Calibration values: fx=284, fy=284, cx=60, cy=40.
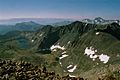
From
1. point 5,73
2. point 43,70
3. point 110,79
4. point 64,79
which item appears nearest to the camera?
point 110,79

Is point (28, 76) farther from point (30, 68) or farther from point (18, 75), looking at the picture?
point (30, 68)

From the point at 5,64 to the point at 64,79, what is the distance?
49663mm

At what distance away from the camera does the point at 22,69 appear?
178125 mm

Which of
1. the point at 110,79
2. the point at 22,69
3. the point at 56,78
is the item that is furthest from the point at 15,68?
the point at 110,79

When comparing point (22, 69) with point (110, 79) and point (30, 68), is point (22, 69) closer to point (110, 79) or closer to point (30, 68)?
point (30, 68)

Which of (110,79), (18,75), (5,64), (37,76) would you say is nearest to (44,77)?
(37,76)

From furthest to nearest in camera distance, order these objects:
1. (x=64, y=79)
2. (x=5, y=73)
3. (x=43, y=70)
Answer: (x=43, y=70) < (x=5, y=73) < (x=64, y=79)

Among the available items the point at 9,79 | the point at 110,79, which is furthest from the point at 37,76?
the point at 110,79

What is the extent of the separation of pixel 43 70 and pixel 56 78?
23243 mm

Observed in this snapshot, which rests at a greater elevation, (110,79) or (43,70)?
(110,79)

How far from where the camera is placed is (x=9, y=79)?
15750 centimetres

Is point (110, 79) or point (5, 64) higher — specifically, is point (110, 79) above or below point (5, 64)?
above

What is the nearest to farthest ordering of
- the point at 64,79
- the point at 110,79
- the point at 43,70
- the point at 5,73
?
the point at 110,79
the point at 64,79
the point at 5,73
the point at 43,70

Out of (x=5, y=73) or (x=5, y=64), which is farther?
(x=5, y=64)
